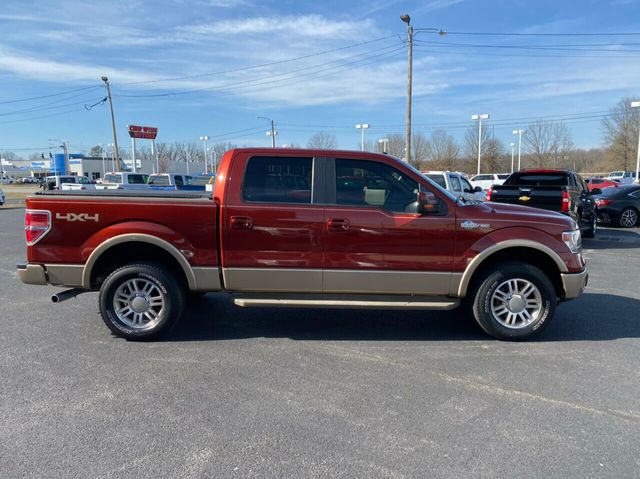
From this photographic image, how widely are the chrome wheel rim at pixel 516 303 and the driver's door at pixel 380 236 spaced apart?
A: 23.2 inches

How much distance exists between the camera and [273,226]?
458 cm

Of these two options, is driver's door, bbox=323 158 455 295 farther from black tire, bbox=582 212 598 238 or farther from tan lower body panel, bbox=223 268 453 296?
black tire, bbox=582 212 598 238

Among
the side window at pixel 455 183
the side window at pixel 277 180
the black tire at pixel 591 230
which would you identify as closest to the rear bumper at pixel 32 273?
the side window at pixel 277 180

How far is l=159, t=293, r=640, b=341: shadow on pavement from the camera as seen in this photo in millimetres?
4957

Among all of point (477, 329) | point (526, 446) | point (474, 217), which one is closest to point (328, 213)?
point (474, 217)

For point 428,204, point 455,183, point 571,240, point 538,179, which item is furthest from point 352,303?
point 455,183

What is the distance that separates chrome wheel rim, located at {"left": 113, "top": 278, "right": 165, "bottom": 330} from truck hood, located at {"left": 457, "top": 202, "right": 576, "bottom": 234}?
3.29 m

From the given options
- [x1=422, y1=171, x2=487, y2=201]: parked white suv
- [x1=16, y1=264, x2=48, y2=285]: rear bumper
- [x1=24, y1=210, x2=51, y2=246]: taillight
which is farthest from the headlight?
[x1=422, y1=171, x2=487, y2=201]: parked white suv

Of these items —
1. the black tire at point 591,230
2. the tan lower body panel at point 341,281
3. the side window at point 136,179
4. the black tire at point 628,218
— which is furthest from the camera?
the side window at point 136,179

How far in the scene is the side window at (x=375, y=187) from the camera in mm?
4664

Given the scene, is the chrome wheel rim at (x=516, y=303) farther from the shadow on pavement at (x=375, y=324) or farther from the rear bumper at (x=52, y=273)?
the rear bumper at (x=52, y=273)

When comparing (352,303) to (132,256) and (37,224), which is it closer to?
(132,256)

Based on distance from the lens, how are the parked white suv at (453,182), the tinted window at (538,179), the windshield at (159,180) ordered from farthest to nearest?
the windshield at (159,180) → the parked white suv at (453,182) → the tinted window at (538,179)

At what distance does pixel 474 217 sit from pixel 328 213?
1.51m
